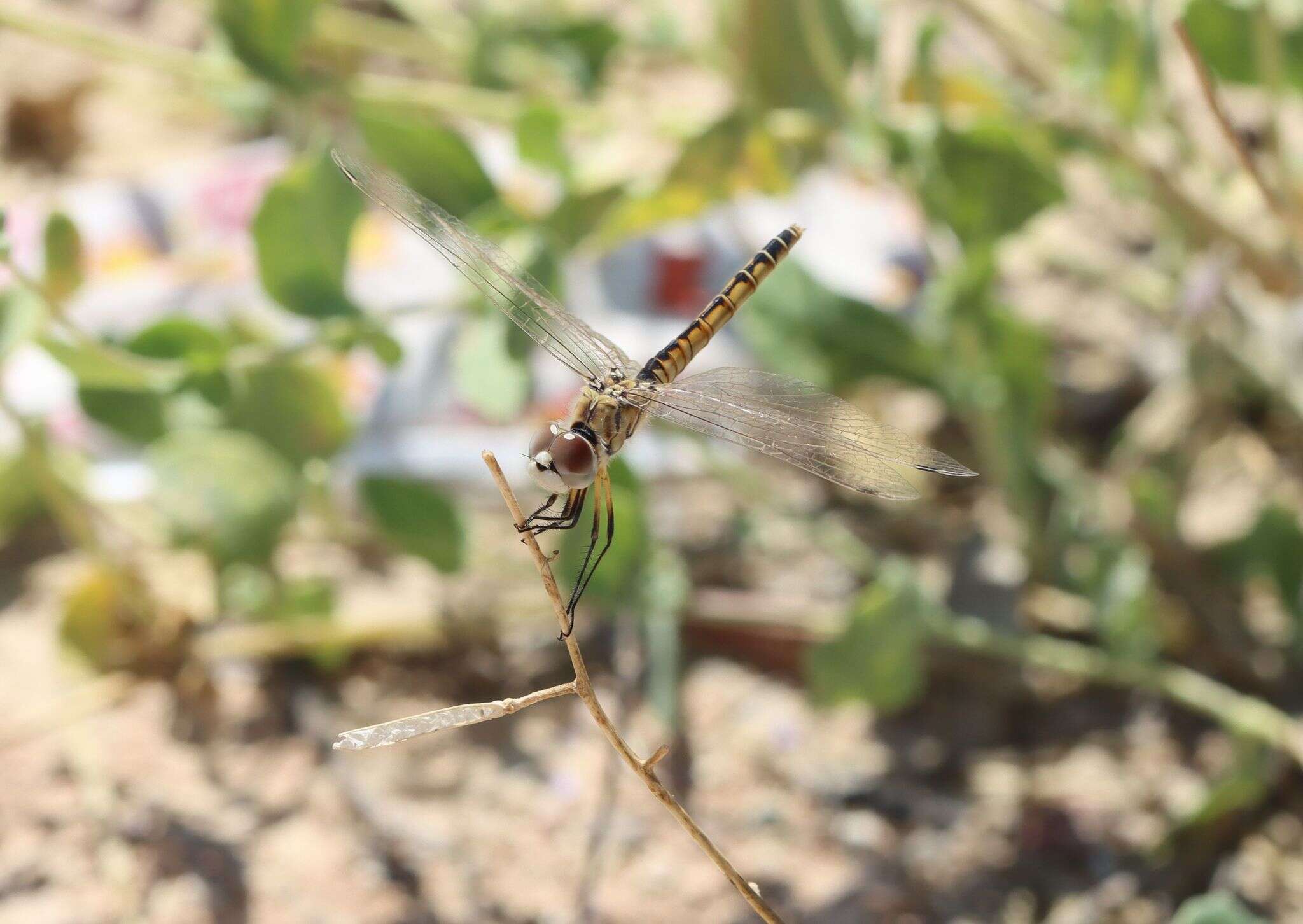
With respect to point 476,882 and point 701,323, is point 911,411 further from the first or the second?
point 476,882

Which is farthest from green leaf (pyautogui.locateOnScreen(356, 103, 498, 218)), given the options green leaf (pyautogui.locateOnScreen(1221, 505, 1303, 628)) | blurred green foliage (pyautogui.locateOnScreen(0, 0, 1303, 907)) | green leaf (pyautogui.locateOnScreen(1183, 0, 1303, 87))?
green leaf (pyautogui.locateOnScreen(1221, 505, 1303, 628))

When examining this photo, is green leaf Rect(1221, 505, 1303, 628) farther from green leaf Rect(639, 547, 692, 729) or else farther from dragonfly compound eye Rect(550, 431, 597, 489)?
dragonfly compound eye Rect(550, 431, 597, 489)

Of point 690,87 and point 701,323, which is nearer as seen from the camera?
point 701,323

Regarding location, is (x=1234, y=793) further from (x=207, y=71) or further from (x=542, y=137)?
(x=207, y=71)

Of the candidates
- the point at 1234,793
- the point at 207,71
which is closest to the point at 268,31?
the point at 207,71

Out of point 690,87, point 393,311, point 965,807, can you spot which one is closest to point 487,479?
point 393,311

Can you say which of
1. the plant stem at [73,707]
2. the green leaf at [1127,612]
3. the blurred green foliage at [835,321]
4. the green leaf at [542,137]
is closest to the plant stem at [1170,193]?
the blurred green foliage at [835,321]
